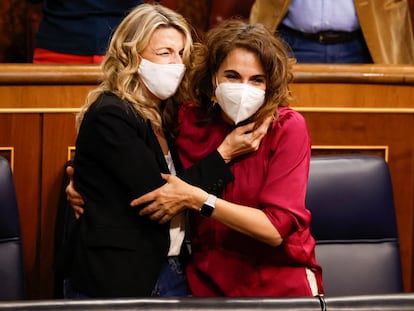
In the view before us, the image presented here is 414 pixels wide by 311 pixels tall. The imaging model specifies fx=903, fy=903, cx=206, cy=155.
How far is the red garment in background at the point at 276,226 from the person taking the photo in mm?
1351

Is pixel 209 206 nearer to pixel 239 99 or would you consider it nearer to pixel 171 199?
pixel 171 199

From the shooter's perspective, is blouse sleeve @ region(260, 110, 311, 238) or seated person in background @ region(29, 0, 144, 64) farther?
seated person in background @ region(29, 0, 144, 64)

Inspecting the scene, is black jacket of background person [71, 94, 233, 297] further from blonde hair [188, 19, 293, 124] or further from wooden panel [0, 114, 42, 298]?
wooden panel [0, 114, 42, 298]

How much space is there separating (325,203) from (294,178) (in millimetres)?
307

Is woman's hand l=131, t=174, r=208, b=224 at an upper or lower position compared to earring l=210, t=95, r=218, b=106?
lower

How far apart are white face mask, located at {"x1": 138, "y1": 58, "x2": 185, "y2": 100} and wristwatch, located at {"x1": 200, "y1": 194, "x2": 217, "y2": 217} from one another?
0.64 ft

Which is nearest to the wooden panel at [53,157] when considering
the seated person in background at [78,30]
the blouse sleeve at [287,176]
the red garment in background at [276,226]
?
the seated person in background at [78,30]

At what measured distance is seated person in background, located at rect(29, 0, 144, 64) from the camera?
199cm

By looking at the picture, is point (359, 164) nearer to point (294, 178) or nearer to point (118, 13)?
point (294, 178)

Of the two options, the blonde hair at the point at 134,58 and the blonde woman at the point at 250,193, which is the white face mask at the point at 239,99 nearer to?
the blonde woman at the point at 250,193

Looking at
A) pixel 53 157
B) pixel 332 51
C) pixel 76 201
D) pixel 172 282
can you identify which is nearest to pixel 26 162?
pixel 53 157

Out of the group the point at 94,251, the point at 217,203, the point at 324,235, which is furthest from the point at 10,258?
the point at 324,235

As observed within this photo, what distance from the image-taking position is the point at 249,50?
140 centimetres

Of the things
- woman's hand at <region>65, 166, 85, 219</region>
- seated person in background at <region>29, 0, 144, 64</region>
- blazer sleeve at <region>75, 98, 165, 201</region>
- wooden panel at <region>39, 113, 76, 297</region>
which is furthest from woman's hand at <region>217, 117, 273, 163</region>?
seated person in background at <region>29, 0, 144, 64</region>
